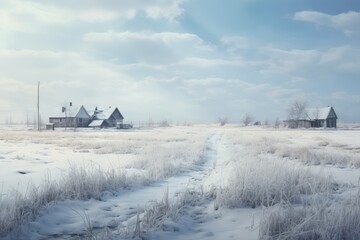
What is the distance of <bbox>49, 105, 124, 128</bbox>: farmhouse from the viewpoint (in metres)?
77.6

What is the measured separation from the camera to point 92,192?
313 inches

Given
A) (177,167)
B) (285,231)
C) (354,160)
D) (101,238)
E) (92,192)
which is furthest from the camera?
(354,160)

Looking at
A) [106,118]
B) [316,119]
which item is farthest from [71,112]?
[316,119]

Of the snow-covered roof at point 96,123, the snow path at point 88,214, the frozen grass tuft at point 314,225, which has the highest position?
the snow-covered roof at point 96,123

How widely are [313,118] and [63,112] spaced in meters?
66.7

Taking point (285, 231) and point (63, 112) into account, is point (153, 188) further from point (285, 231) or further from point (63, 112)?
point (63, 112)

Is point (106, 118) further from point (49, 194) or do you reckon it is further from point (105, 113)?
point (49, 194)

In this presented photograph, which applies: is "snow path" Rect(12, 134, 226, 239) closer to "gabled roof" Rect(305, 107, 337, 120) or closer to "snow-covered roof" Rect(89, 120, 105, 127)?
"snow-covered roof" Rect(89, 120, 105, 127)

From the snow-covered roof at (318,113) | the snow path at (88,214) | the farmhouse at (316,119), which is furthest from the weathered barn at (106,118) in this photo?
the snow path at (88,214)

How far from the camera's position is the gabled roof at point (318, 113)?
3538 inches

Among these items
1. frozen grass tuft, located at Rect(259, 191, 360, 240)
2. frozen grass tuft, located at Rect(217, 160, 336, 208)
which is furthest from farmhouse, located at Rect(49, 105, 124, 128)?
frozen grass tuft, located at Rect(259, 191, 360, 240)

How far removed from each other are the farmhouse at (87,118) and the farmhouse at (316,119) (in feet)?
164

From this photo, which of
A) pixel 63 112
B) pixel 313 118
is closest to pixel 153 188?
pixel 63 112

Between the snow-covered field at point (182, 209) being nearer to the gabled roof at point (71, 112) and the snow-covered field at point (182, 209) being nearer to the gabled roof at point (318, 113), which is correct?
the gabled roof at point (71, 112)
